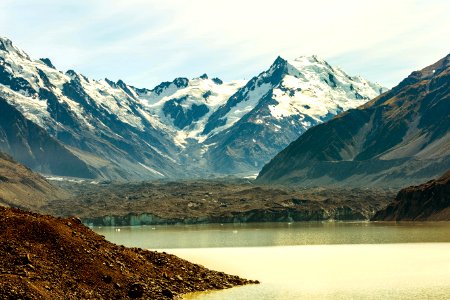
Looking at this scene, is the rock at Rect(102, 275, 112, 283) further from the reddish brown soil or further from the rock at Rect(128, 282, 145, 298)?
the rock at Rect(128, 282, 145, 298)

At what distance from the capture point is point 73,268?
2489 inches

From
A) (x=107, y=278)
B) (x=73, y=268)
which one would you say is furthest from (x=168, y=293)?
(x=73, y=268)

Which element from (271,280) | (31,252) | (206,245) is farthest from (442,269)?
(206,245)

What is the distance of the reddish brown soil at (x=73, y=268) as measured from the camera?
58250 millimetres

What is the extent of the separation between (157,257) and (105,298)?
52.8 feet

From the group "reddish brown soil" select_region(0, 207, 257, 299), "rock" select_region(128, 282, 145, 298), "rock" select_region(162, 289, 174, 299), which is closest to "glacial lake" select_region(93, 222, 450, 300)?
"rock" select_region(162, 289, 174, 299)

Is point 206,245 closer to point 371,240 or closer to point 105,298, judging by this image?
point 371,240

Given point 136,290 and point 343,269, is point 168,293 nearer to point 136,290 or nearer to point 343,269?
point 136,290

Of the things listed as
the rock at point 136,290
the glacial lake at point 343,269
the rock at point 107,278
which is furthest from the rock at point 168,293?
the rock at point 107,278

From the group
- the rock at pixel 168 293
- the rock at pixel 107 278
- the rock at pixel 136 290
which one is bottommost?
the rock at pixel 168 293

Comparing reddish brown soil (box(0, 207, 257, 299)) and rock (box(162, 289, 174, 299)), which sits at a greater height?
reddish brown soil (box(0, 207, 257, 299))

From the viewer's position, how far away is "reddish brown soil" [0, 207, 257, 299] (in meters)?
58.2

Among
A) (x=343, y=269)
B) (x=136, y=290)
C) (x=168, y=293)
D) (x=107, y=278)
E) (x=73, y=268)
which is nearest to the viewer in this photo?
(x=136, y=290)

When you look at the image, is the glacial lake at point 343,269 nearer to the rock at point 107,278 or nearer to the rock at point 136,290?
the rock at point 136,290
